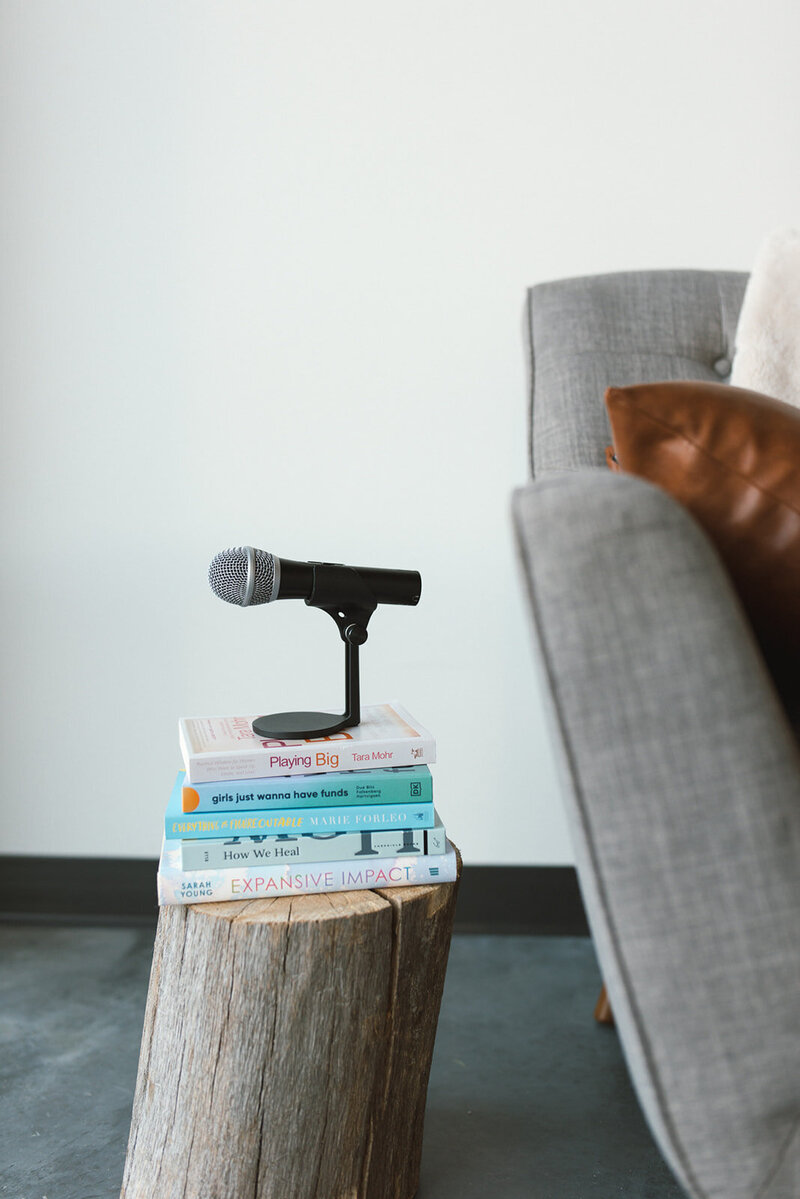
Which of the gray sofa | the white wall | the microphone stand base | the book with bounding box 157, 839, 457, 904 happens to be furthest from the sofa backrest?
the gray sofa

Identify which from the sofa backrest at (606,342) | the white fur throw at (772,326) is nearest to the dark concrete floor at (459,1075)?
the sofa backrest at (606,342)

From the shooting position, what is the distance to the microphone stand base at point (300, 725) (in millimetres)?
908

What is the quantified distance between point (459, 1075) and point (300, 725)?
22.4 inches

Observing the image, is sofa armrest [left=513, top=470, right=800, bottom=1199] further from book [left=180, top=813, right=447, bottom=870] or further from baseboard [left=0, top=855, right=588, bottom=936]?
baseboard [left=0, top=855, right=588, bottom=936]

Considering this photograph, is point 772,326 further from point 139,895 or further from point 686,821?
point 139,895

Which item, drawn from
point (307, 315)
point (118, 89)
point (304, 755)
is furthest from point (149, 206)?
point (304, 755)

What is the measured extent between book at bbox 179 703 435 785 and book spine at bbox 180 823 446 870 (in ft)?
0.19

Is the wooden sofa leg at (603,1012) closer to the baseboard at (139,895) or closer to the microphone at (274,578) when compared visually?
the baseboard at (139,895)

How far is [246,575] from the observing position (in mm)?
889

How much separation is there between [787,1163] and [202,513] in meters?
1.24

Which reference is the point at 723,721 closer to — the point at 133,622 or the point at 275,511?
the point at 275,511

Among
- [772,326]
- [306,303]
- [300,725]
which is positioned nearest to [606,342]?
[772,326]

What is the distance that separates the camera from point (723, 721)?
52 centimetres

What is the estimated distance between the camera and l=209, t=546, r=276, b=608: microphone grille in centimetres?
89
